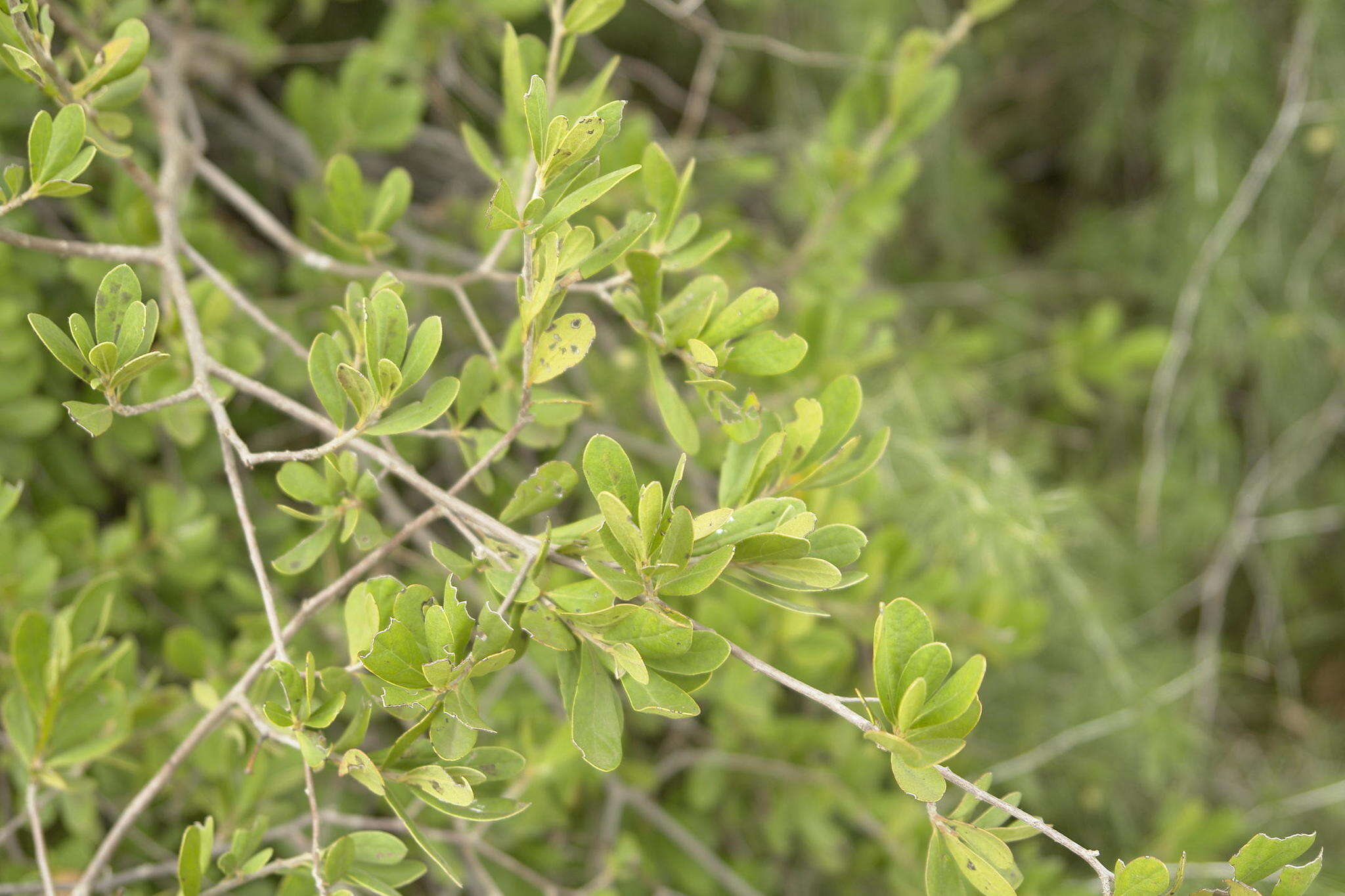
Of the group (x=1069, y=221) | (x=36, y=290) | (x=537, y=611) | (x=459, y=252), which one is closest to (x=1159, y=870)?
(x=537, y=611)

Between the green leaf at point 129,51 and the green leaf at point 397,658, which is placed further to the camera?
the green leaf at point 129,51

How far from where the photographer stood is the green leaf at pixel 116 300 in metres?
0.58

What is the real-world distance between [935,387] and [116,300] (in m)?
1.11

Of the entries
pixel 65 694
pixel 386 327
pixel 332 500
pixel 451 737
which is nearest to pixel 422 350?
pixel 386 327

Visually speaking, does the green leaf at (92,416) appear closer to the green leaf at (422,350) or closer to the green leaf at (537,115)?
the green leaf at (422,350)

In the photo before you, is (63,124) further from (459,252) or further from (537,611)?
(459,252)

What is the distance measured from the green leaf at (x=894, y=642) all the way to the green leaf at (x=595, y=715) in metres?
0.15

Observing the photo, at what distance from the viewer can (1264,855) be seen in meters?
0.55

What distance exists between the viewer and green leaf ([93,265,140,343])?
1.91 ft

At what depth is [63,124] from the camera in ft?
2.06

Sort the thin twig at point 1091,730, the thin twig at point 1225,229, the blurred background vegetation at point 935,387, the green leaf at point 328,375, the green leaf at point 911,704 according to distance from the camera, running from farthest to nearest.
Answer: the thin twig at point 1225,229 → the thin twig at point 1091,730 → the blurred background vegetation at point 935,387 → the green leaf at point 328,375 → the green leaf at point 911,704

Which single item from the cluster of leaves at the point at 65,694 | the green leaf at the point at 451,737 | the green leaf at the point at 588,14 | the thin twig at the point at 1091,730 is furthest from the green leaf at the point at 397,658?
the thin twig at the point at 1091,730

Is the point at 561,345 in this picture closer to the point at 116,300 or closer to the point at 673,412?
the point at 673,412

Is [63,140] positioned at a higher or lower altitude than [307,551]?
higher
